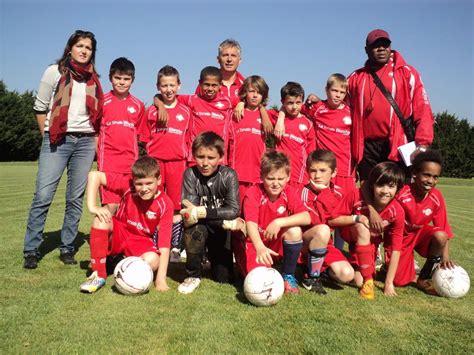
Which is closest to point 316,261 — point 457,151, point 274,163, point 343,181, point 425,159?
point 274,163

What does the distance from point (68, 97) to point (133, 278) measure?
233 cm

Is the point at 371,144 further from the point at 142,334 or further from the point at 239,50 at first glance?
the point at 142,334

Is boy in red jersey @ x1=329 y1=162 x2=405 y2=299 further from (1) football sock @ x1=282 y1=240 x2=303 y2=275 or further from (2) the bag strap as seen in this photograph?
(2) the bag strap

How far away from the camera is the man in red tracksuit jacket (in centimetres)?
528

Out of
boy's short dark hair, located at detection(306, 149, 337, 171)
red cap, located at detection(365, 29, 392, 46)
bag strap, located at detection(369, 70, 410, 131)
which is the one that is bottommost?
boy's short dark hair, located at detection(306, 149, 337, 171)

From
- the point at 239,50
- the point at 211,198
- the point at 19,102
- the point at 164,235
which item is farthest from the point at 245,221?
the point at 19,102

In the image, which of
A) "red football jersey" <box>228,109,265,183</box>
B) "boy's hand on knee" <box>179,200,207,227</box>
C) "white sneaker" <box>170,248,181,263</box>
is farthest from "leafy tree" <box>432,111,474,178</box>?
"boy's hand on knee" <box>179,200,207,227</box>

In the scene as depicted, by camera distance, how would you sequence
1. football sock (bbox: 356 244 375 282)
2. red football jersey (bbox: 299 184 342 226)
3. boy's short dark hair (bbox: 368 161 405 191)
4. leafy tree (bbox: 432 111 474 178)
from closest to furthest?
football sock (bbox: 356 244 375 282), boy's short dark hair (bbox: 368 161 405 191), red football jersey (bbox: 299 184 342 226), leafy tree (bbox: 432 111 474 178)

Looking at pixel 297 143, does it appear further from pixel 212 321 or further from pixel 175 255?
pixel 212 321

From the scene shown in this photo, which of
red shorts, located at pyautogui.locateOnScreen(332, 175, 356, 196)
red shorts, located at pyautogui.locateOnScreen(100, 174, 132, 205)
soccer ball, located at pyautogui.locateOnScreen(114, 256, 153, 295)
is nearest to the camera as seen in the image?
soccer ball, located at pyautogui.locateOnScreen(114, 256, 153, 295)

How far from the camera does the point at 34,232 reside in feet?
16.0

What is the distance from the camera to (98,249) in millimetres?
4230

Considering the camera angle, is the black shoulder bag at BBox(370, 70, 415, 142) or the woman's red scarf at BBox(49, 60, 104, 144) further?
the black shoulder bag at BBox(370, 70, 415, 142)

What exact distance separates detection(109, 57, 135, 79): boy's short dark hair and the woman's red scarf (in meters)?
0.28
